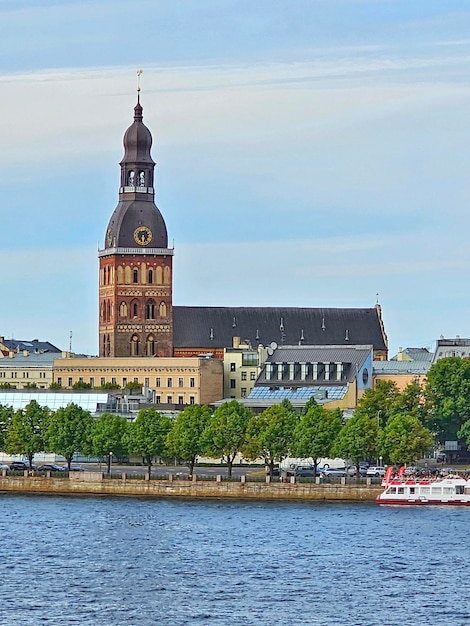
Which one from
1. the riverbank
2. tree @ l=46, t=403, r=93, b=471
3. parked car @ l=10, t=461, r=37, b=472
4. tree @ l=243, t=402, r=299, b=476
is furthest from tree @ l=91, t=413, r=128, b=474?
tree @ l=243, t=402, r=299, b=476

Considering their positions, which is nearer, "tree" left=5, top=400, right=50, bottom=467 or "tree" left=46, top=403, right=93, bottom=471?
"tree" left=46, top=403, right=93, bottom=471

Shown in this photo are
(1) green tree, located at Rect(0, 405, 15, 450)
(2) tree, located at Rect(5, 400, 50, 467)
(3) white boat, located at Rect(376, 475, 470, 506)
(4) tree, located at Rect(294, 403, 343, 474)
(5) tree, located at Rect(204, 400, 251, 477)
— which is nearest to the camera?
(3) white boat, located at Rect(376, 475, 470, 506)

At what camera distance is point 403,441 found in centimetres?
16862

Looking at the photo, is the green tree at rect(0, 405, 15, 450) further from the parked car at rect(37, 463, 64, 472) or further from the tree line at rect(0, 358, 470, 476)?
the parked car at rect(37, 463, 64, 472)

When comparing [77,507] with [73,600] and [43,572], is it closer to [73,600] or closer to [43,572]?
[43,572]

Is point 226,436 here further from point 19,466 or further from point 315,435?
point 19,466

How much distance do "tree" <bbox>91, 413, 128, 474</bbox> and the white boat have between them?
28033 mm

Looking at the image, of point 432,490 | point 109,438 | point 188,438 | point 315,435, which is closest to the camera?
point 432,490

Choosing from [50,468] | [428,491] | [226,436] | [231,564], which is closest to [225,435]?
[226,436]

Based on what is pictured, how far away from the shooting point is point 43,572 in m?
109

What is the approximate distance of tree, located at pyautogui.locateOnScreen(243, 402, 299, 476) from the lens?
561ft

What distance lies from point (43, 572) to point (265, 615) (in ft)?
58.5

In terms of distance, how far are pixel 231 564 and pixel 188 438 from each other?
59.3 m

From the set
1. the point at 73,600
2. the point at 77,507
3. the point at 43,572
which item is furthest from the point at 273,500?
the point at 73,600
